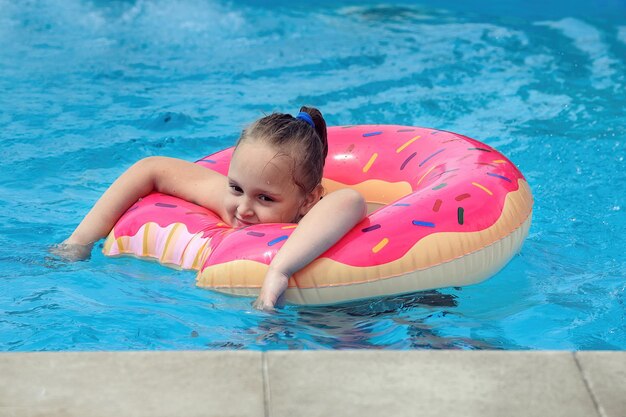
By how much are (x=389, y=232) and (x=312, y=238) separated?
0.91 ft

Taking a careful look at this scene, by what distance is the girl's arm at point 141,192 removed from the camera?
3795 millimetres

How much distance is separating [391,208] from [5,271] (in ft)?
4.96

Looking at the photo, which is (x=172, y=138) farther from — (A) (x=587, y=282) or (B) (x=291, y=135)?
(A) (x=587, y=282)

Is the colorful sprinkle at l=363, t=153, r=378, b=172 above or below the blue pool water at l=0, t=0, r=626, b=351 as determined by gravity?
above

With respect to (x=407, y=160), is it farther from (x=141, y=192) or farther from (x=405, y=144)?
(x=141, y=192)

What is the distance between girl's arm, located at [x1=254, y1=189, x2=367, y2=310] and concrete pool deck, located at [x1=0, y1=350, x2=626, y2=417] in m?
0.84

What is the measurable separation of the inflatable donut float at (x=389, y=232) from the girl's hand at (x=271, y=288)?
0.05 m

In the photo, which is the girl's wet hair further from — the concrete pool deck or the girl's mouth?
the concrete pool deck

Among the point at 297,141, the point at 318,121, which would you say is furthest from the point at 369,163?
the point at 297,141

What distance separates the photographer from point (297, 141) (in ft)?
11.5

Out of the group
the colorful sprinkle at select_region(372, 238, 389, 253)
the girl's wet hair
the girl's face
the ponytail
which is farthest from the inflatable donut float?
the ponytail

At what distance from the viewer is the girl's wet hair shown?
3480 mm

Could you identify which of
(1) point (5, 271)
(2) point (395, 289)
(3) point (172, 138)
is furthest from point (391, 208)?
(3) point (172, 138)

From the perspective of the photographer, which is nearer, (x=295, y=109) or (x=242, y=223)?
(x=242, y=223)
